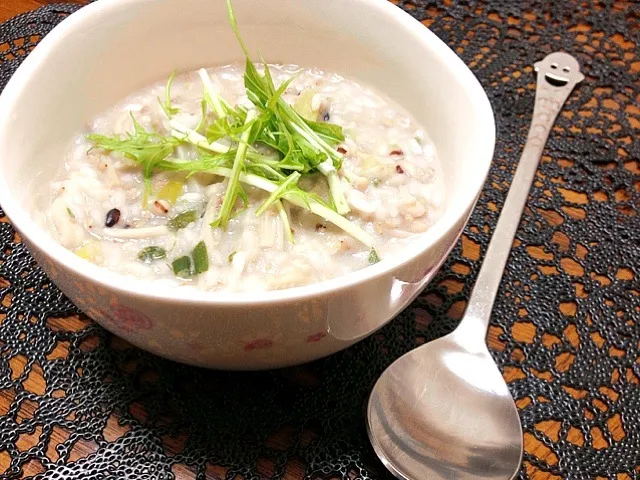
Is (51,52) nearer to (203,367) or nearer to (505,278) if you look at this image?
(203,367)

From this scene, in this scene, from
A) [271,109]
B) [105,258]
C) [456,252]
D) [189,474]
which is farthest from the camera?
[456,252]

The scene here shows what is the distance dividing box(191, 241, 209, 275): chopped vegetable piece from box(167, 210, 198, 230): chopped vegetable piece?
68 mm

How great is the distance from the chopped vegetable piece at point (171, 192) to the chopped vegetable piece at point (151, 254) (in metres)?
0.12

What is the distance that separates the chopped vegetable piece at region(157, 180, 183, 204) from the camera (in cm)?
126

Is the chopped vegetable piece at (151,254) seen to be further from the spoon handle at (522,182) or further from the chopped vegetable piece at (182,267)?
the spoon handle at (522,182)

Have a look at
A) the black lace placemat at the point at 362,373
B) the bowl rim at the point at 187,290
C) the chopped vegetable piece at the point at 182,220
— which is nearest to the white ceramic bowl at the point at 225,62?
the bowl rim at the point at 187,290

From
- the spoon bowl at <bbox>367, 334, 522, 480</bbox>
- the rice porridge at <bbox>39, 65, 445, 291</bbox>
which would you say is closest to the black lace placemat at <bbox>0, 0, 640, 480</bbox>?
the spoon bowl at <bbox>367, 334, 522, 480</bbox>

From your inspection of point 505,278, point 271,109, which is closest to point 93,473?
point 271,109

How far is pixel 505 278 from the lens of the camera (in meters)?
1.37

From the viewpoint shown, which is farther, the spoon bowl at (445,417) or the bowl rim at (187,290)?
the spoon bowl at (445,417)

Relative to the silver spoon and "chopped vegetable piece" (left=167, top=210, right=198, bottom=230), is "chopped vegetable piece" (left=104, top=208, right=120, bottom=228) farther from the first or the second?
the silver spoon

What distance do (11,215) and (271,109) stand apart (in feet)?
1.62

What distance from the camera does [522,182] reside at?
146 centimetres

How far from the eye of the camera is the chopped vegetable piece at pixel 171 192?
126 cm
